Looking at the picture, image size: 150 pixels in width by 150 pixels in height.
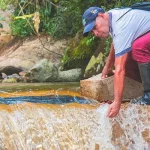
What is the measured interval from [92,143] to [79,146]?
0.12 meters

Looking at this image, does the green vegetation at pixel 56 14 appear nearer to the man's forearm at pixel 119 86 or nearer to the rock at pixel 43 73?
the rock at pixel 43 73

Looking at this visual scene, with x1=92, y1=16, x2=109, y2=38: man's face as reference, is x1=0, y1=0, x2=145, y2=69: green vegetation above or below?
below

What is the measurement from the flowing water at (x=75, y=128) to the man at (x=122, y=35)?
435 mm

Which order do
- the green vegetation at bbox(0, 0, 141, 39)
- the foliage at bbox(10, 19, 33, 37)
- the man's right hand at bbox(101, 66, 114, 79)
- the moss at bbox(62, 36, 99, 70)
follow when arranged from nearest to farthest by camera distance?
the man's right hand at bbox(101, 66, 114, 79) → the moss at bbox(62, 36, 99, 70) → the green vegetation at bbox(0, 0, 141, 39) → the foliage at bbox(10, 19, 33, 37)

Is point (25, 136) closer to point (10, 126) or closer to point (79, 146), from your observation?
point (10, 126)

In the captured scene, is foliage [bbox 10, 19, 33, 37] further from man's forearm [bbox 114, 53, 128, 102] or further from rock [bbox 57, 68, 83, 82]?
man's forearm [bbox 114, 53, 128, 102]

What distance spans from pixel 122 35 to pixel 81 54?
5040mm

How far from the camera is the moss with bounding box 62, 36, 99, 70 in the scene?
834 cm

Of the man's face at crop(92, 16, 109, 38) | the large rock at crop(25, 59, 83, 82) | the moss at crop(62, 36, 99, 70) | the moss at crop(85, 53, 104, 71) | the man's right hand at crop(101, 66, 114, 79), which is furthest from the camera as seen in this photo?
the moss at crop(62, 36, 99, 70)

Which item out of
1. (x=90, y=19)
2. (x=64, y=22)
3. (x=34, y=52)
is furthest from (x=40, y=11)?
(x=90, y=19)

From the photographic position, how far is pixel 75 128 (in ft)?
12.9

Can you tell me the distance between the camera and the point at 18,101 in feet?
14.8

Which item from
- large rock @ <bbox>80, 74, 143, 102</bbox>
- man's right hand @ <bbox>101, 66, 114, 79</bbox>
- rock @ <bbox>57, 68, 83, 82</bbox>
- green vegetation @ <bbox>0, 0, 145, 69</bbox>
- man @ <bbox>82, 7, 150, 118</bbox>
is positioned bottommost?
rock @ <bbox>57, 68, 83, 82</bbox>

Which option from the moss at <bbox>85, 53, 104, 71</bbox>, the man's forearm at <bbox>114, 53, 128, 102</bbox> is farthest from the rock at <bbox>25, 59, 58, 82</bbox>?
the man's forearm at <bbox>114, 53, 128, 102</bbox>
